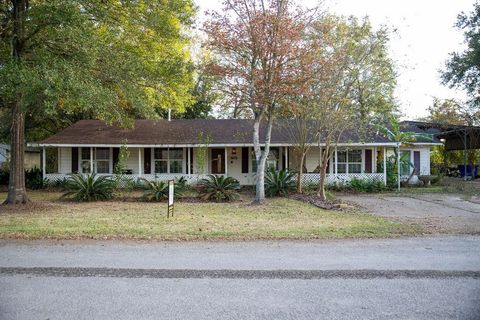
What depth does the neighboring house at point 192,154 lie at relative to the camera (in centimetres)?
2147

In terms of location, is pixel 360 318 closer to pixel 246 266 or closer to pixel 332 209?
pixel 246 266

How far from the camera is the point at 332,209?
13.4 m

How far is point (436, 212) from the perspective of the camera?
12.5 meters

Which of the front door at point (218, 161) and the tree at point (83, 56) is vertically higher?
the tree at point (83, 56)

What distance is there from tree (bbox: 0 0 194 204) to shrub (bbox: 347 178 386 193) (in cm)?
1013

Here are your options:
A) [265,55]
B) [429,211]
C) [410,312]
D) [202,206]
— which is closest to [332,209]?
[429,211]

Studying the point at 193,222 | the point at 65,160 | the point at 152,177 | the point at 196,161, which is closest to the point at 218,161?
the point at 196,161

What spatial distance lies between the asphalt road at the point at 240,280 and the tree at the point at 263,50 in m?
7.58

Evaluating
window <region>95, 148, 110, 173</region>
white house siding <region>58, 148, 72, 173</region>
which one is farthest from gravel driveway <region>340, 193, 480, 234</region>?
white house siding <region>58, 148, 72, 173</region>

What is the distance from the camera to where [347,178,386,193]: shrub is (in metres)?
20.5

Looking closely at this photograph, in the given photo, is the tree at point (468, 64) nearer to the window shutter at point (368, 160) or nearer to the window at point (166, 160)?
the window shutter at point (368, 160)

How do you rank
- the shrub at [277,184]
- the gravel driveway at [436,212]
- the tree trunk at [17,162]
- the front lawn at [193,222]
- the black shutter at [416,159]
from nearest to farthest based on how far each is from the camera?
the front lawn at [193,222]
the gravel driveway at [436,212]
the tree trunk at [17,162]
the shrub at [277,184]
the black shutter at [416,159]

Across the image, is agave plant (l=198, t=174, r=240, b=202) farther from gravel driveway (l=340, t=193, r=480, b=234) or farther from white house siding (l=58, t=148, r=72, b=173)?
white house siding (l=58, t=148, r=72, b=173)

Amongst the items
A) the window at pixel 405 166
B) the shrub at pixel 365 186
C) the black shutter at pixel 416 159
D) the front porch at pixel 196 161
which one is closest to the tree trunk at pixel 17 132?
the front porch at pixel 196 161
